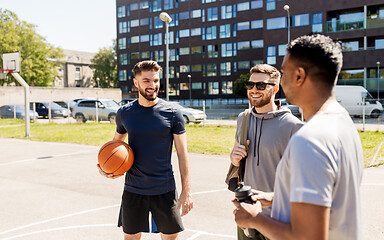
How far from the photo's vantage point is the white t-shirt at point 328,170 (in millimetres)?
1424

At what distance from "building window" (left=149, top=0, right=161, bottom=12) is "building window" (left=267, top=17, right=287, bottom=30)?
2702 cm

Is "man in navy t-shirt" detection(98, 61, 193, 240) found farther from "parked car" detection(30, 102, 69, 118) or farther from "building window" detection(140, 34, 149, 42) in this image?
"building window" detection(140, 34, 149, 42)

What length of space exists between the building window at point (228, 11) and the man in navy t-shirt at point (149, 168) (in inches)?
2204

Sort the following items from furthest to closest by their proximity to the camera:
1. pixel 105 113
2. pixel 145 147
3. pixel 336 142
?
pixel 105 113 < pixel 145 147 < pixel 336 142

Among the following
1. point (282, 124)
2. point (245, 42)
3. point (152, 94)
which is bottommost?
point (282, 124)

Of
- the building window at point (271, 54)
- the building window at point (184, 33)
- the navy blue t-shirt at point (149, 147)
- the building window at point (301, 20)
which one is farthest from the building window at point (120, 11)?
the navy blue t-shirt at point (149, 147)

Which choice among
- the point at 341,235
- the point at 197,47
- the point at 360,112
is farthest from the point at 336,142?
the point at 197,47

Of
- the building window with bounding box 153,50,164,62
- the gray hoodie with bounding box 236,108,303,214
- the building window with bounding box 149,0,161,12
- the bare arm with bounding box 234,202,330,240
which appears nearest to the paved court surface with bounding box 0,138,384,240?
the gray hoodie with bounding box 236,108,303,214

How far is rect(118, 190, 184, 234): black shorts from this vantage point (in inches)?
140

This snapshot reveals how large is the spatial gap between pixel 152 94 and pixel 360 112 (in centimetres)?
2034

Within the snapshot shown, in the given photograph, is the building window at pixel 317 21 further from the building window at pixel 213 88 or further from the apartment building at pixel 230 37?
the building window at pixel 213 88

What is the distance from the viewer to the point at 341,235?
1524mm

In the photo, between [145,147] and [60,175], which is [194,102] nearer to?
[60,175]

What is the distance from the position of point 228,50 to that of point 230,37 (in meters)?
2.08
